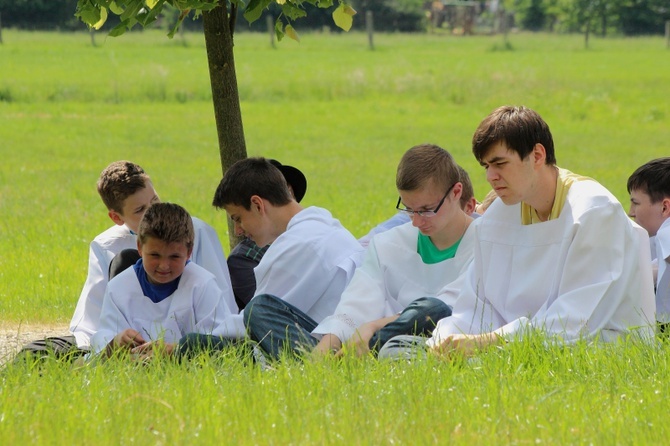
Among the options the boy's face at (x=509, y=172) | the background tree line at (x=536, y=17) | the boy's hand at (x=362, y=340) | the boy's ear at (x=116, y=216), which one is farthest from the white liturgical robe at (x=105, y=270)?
the background tree line at (x=536, y=17)

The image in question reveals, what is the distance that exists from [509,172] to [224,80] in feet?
10.5

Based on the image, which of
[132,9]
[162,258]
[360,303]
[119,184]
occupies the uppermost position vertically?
[132,9]

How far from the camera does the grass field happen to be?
14.0 ft

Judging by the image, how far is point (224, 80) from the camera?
314 inches

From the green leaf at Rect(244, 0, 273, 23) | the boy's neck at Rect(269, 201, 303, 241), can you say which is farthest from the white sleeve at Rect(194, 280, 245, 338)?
the green leaf at Rect(244, 0, 273, 23)

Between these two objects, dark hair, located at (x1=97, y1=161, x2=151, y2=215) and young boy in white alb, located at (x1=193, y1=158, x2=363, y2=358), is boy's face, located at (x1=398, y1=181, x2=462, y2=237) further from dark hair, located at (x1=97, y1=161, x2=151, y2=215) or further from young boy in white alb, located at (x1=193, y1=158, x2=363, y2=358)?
dark hair, located at (x1=97, y1=161, x2=151, y2=215)

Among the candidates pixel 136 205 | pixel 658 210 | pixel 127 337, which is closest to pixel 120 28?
pixel 136 205

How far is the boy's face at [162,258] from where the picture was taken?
20.2 feet

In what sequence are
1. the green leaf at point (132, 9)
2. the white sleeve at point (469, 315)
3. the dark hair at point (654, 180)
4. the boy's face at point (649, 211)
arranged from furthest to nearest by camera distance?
the green leaf at point (132, 9) < the boy's face at point (649, 211) < the dark hair at point (654, 180) < the white sleeve at point (469, 315)

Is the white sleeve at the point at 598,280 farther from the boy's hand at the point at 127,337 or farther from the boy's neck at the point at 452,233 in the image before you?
the boy's hand at the point at 127,337

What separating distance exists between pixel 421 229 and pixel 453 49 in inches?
1978

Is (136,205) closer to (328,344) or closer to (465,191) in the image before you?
(328,344)

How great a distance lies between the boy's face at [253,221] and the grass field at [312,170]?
1.19m

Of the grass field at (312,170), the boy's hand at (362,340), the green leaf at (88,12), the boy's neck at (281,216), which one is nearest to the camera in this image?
the grass field at (312,170)
